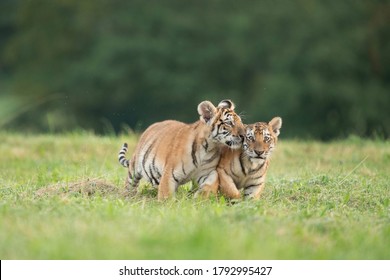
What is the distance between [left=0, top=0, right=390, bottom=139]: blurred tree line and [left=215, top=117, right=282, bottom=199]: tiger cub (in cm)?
2026

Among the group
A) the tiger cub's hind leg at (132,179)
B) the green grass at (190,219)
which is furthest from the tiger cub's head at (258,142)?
the tiger cub's hind leg at (132,179)

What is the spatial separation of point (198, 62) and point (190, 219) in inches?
1116

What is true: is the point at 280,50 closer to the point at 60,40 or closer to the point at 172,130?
the point at 60,40

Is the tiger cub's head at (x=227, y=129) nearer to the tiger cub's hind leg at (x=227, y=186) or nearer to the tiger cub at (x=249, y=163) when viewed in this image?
the tiger cub at (x=249, y=163)

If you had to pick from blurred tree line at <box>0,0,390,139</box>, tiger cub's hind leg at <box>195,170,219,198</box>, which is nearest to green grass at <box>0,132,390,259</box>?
tiger cub's hind leg at <box>195,170,219,198</box>

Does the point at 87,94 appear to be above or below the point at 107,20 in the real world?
below

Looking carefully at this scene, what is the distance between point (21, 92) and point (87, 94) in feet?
13.7

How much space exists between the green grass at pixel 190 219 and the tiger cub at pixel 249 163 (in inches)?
7.6

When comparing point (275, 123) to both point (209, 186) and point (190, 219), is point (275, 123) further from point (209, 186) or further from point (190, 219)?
point (190, 219)

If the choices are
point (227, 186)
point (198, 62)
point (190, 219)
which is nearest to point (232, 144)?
point (227, 186)

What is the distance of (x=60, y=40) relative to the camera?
3841 cm

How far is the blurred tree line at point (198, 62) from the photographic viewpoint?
31.5 metres

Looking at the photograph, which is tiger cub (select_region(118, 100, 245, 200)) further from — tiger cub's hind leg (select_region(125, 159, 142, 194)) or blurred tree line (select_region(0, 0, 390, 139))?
blurred tree line (select_region(0, 0, 390, 139))
